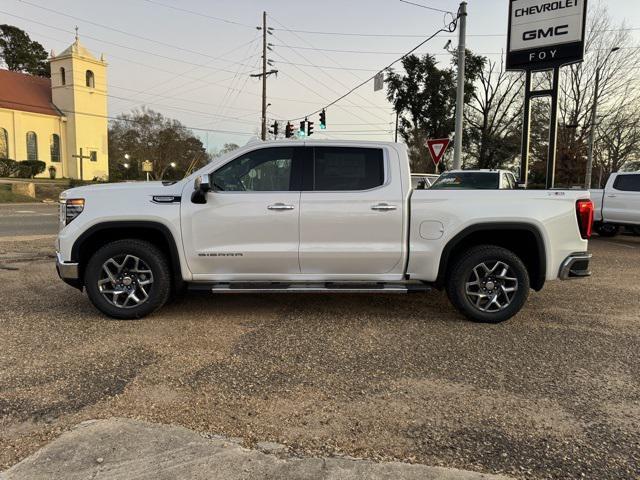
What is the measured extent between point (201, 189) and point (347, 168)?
4.99 ft

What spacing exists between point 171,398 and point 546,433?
246 centimetres

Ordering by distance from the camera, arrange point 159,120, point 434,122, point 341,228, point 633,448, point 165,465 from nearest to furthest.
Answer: point 165,465 < point 633,448 < point 341,228 < point 434,122 < point 159,120

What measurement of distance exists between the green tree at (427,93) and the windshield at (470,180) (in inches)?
1254

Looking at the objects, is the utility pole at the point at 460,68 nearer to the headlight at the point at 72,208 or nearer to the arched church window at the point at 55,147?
the headlight at the point at 72,208

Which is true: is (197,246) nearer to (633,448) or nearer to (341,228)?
(341,228)

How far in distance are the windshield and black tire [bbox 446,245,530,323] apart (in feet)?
24.1

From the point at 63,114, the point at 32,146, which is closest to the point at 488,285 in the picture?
the point at 32,146

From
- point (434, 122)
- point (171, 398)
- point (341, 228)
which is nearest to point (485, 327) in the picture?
point (341, 228)

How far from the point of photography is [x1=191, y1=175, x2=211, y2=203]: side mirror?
16.2 feet

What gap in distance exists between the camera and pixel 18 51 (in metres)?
67.9

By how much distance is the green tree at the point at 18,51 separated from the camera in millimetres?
67625

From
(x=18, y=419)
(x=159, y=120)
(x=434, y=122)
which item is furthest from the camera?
(x=159, y=120)

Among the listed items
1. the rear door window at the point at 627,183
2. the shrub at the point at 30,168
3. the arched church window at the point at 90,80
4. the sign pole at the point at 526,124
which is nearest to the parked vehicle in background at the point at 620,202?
the rear door window at the point at 627,183

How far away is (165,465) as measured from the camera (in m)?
2.70
